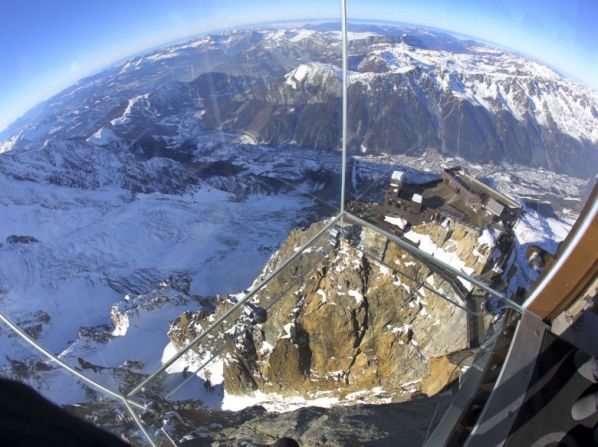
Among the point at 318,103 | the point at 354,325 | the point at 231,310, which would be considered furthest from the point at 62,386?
the point at 318,103

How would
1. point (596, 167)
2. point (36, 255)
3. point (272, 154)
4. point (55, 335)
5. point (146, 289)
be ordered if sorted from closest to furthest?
1. point (596, 167)
2. point (55, 335)
3. point (36, 255)
4. point (146, 289)
5. point (272, 154)

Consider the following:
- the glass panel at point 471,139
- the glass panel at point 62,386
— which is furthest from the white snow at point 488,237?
the glass panel at point 62,386

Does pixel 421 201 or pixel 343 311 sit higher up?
pixel 421 201

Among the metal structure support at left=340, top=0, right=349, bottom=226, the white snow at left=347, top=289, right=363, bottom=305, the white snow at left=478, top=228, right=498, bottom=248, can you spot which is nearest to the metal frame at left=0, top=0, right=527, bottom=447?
the metal structure support at left=340, top=0, right=349, bottom=226

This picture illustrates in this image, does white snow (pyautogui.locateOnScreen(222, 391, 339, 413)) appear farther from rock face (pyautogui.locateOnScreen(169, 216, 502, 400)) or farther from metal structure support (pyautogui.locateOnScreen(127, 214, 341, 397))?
metal structure support (pyautogui.locateOnScreen(127, 214, 341, 397))

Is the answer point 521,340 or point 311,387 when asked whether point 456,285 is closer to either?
point 521,340

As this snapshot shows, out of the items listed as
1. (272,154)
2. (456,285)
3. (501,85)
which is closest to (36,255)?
(272,154)

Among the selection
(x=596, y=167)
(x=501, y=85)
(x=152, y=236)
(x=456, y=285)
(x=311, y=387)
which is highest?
(x=501, y=85)

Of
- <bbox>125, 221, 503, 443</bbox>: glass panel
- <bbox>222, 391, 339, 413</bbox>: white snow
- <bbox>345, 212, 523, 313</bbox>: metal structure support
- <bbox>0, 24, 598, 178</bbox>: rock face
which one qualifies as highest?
<bbox>0, 24, 598, 178</bbox>: rock face
